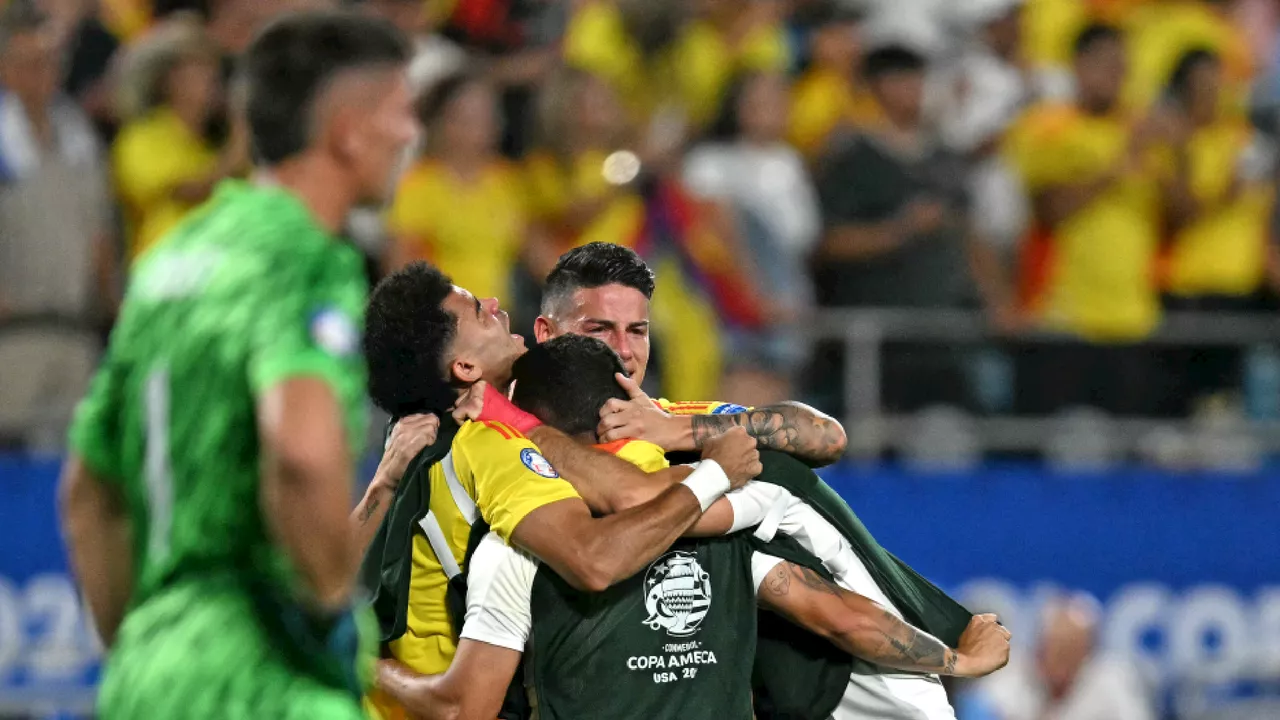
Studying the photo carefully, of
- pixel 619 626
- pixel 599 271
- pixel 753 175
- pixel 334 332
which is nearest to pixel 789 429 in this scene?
pixel 619 626

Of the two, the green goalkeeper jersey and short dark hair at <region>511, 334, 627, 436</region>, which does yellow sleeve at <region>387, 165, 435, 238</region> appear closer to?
short dark hair at <region>511, 334, 627, 436</region>

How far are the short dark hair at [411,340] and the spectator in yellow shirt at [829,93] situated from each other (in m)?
6.01

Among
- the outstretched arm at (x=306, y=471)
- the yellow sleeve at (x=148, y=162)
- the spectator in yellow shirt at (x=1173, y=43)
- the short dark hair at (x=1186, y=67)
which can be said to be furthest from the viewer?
the spectator in yellow shirt at (x=1173, y=43)

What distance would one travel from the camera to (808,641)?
507cm

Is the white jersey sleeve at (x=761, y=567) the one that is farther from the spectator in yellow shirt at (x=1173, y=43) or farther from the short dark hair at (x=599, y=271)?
the spectator in yellow shirt at (x=1173, y=43)

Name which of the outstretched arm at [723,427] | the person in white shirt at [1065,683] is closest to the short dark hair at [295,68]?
the outstretched arm at [723,427]

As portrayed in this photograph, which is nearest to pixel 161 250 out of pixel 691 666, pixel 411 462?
pixel 411 462

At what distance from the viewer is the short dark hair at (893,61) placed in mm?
10500

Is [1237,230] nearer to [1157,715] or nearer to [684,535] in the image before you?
[1157,715]

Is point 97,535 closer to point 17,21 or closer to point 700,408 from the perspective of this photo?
point 700,408

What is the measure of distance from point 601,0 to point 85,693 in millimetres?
4783

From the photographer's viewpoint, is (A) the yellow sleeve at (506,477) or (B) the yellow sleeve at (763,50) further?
(B) the yellow sleeve at (763,50)

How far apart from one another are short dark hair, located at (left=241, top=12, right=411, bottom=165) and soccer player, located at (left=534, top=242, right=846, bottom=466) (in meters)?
1.52

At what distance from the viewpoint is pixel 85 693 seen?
9266 mm
